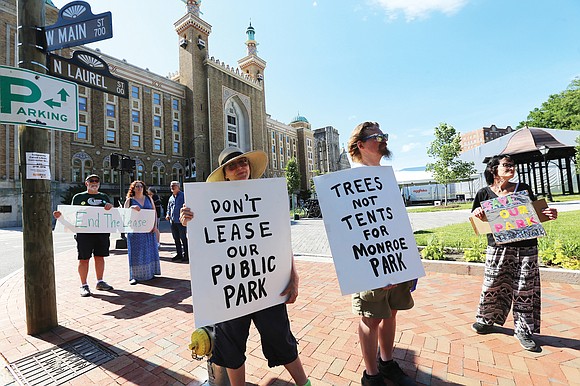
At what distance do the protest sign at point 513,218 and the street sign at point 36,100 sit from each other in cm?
470

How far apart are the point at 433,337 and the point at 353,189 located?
195cm

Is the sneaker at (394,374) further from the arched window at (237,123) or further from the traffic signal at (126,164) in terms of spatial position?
the arched window at (237,123)

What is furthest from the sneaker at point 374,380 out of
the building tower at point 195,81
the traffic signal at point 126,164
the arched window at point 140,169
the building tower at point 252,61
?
the building tower at point 252,61

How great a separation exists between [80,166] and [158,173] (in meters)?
8.45

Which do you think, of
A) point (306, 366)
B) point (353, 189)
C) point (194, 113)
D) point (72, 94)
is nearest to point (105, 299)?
point (72, 94)

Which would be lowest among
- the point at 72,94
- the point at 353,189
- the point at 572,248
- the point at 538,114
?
the point at 572,248

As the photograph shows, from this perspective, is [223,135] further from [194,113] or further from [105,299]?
[105,299]

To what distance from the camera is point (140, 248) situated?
520 centimetres

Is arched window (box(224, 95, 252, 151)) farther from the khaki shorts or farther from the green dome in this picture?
the khaki shorts

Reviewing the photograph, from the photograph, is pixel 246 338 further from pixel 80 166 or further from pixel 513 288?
pixel 80 166

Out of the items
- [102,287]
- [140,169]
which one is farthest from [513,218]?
[140,169]

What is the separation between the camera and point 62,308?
156 inches

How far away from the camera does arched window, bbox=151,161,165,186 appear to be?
35519 millimetres

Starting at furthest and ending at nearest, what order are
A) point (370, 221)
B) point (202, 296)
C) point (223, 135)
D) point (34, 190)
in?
point (223, 135) → point (34, 190) → point (370, 221) → point (202, 296)
